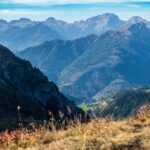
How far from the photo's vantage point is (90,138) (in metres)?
11.1

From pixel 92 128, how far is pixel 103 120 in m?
0.66

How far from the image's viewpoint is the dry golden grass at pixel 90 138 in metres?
10.6

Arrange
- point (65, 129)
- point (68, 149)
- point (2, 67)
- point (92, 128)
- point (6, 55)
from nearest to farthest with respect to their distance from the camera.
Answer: point (68, 149) → point (92, 128) → point (65, 129) → point (2, 67) → point (6, 55)

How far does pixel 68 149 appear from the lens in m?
10.4

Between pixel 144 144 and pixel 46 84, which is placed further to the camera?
pixel 46 84

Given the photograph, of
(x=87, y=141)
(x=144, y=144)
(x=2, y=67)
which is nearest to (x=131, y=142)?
(x=144, y=144)

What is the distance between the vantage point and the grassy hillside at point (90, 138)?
10.6 m

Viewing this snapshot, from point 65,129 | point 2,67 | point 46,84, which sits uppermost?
point 65,129

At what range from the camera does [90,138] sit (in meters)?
11.1

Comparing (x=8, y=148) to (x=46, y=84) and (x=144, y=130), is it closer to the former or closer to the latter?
(x=144, y=130)

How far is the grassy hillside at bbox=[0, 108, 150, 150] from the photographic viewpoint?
34.7ft

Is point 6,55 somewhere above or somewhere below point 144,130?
below

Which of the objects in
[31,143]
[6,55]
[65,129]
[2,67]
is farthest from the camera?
[6,55]

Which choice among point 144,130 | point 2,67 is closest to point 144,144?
point 144,130
